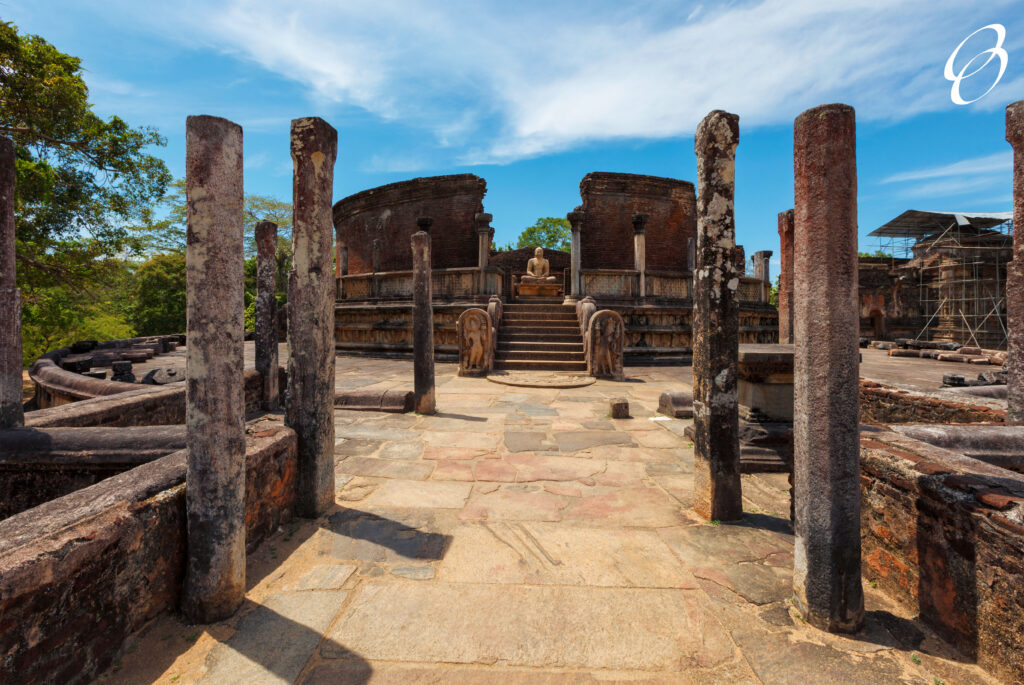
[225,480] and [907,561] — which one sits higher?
[225,480]

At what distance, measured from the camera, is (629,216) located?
65.3 ft

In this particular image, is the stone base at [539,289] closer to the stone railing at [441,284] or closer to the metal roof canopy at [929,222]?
the stone railing at [441,284]

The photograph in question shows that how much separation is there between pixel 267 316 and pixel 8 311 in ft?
10.0

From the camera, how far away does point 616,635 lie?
2010mm

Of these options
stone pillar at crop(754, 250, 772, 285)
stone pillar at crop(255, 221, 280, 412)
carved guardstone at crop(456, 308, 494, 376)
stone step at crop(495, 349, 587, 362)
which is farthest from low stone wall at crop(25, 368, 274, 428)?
stone pillar at crop(754, 250, 772, 285)

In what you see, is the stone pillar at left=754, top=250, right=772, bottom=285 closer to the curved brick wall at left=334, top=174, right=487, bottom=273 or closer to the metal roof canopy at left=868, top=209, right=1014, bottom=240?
the curved brick wall at left=334, top=174, right=487, bottom=273

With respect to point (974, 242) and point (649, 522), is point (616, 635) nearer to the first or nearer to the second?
point (649, 522)

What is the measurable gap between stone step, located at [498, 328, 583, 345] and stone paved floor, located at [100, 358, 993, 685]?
7.27m

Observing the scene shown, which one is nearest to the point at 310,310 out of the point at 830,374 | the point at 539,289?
the point at 830,374

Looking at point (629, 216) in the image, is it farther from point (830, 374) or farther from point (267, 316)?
point (830, 374)

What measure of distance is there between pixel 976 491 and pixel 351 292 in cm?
1585

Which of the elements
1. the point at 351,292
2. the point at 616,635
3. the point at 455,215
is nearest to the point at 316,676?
the point at 616,635

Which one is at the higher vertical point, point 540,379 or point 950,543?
point 540,379

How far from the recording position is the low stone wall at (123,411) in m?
3.59
